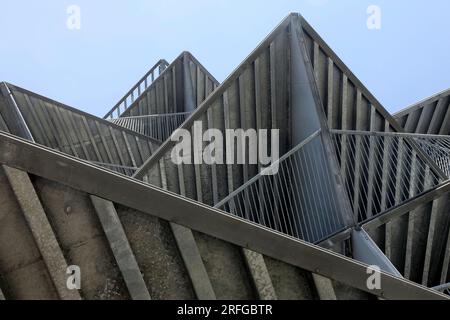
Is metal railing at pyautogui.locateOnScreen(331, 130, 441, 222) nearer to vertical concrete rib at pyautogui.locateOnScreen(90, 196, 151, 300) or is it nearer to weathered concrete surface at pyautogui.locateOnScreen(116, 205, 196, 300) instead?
weathered concrete surface at pyautogui.locateOnScreen(116, 205, 196, 300)

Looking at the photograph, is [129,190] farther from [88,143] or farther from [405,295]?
[88,143]

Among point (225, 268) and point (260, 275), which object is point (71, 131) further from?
point (260, 275)

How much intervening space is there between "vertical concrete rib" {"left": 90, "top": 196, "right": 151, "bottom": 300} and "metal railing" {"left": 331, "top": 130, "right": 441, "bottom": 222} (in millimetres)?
6939

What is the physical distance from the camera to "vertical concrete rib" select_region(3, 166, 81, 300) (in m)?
4.07

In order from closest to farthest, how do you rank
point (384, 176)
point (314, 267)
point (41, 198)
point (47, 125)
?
1. point (41, 198)
2. point (314, 267)
3. point (384, 176)
4. point (47, 125)

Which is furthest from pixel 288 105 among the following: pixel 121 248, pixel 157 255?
pixel 121 248

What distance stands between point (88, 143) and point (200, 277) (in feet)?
36.6

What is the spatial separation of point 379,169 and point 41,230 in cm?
867

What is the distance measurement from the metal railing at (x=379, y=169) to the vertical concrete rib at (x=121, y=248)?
6.94 m

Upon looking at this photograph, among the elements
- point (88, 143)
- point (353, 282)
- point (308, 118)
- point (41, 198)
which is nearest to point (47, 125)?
point (88, 143)

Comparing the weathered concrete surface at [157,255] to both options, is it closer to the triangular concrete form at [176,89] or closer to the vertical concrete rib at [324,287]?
the vertical concrete rib at [324,287]

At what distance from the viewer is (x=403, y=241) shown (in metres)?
9.74

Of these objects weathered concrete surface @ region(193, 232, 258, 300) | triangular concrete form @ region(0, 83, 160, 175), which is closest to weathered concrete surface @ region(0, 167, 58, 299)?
weathered concrete surface @ region(193, 232, 258, 300)

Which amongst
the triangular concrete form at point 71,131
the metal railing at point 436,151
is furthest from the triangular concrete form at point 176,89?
the metal railing at point 436,151
